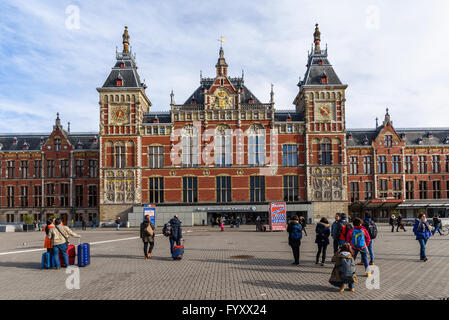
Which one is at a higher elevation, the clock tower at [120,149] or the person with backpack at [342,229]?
the clock tower at [120,149]

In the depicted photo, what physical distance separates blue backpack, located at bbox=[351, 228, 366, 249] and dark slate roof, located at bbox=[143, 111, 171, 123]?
132ft

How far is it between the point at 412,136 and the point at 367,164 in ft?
26.9

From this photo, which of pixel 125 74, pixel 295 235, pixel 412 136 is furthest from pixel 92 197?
pixel 412 136

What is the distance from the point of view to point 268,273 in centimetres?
1254

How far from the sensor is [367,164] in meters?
53.0

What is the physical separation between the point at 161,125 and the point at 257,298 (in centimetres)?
4167

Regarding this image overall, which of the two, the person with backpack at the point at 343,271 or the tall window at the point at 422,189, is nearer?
the person with backpack at the point at 343,271

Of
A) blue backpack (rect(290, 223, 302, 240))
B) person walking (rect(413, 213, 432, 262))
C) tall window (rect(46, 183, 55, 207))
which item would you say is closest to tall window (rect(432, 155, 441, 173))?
person walking (rect(413, 213, 432, 262))

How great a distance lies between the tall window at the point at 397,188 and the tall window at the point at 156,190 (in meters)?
31.3

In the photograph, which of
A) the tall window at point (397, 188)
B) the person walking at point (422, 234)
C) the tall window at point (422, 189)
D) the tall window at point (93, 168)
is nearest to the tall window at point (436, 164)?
the tall window at point (422, 189)

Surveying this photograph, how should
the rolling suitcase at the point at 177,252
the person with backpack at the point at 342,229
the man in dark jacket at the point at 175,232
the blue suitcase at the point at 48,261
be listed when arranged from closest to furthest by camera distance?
the person with backpack at the point at 342,229 < the blue suitcase at the point at 48,261 < the rolling suitcase at the point at 177,252 < the man in dark jacket at the point at 175,232

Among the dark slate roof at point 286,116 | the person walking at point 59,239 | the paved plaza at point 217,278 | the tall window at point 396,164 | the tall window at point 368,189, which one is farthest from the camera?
the tall window at point 396,164

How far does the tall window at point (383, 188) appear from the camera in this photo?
52000 millimetres

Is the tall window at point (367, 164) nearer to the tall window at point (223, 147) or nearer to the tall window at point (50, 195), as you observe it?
the tall window at point (223, 147)
